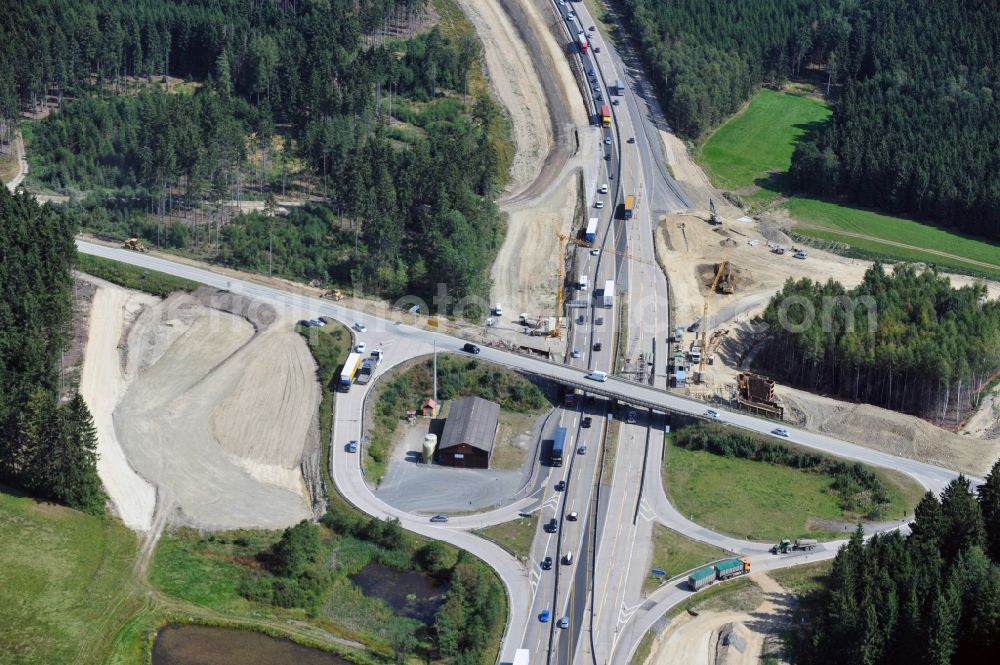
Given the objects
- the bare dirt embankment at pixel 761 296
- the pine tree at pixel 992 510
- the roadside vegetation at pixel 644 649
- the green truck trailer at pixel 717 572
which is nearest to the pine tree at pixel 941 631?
the pine tree at pixel 992 510

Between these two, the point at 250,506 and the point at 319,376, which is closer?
the point at 250,506

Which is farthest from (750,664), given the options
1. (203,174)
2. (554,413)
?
(203,174)

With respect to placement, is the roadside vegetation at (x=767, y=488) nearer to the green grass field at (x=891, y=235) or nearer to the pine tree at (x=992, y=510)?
the pine tree at (x=992, y=510)

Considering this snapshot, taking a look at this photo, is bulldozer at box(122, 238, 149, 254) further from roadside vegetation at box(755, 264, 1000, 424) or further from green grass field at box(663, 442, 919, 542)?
roadside vegetation at box(755, 264, 1000, 424)

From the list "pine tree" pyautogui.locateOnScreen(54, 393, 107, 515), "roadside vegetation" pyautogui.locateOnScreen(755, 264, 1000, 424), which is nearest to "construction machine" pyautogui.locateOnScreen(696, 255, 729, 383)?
"roadside vegetation" pyautogui.locateOnScreen(755, 264, 1000, 424)

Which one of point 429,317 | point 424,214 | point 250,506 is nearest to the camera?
point 250,506

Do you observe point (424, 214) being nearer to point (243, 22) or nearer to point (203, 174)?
point (203, 174)

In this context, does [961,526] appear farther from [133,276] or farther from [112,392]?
[133,276]
